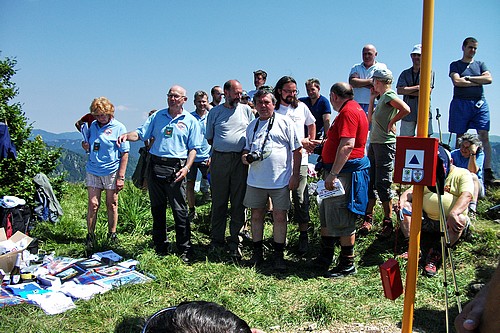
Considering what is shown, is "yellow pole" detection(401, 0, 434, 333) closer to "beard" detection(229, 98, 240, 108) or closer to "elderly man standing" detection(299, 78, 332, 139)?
"beard" detection(229, 98, 240, 108)

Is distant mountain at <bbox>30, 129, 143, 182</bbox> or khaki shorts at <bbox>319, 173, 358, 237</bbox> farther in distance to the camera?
distant mountain at <bbox>30, 129, 143, 182</bbox>

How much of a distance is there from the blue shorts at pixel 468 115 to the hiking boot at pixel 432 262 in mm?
2745

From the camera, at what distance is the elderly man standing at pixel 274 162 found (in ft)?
17.5

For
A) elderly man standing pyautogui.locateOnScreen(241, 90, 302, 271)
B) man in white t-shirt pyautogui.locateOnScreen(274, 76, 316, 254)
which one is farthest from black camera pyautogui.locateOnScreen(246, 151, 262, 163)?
man in white t-shirt pyautogui.locateOnScreen(274, 76, 316, 254)

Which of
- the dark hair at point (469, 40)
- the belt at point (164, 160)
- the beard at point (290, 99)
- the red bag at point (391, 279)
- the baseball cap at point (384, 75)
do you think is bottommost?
the red bag at point (391, 279)

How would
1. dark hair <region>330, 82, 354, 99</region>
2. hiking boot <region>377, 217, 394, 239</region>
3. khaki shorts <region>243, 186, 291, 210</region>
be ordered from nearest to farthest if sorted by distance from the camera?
dark hair <region>330, 82, 354, 99</region> < khaki shorts <region>243, 186, 291, 210</region> < hiking boot <region>377, 217, 394, 239</region>

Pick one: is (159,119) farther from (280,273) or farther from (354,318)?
(354,318)

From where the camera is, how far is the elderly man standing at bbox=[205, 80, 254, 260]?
578cm

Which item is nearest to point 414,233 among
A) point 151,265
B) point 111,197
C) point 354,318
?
point 354,318

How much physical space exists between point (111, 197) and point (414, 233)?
4470 millimetres

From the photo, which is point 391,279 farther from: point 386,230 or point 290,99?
point 290,99

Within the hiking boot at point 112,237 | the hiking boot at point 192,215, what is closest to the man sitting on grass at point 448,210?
the hiking boot at point 192,215

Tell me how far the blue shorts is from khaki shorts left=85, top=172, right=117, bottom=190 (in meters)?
5.08

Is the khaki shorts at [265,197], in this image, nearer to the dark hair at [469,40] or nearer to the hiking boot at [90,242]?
the hiking boot at [90,242]
